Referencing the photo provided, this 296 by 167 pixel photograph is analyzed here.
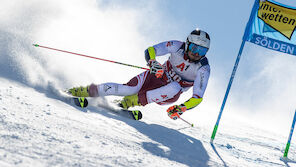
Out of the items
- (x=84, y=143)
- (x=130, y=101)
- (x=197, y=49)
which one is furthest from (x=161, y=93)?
(x=84, y=143)

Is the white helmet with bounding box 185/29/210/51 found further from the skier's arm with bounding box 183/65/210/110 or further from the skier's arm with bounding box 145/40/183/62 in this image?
the skier's arm with bounding box 183/65/210/110

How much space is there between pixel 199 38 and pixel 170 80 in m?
0.98

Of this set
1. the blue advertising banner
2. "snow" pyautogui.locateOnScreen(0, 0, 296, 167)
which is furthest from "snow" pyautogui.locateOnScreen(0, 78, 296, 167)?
the blue advertising banner

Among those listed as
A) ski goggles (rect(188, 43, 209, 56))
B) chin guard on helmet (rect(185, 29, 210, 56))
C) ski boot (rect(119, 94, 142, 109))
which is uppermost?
chin guard on helmet (rect(185, 29, 210, 56))

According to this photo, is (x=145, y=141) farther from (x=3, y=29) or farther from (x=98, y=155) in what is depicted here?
(x=3, y=29)

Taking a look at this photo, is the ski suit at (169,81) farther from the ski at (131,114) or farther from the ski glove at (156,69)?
the ski at (131,114)

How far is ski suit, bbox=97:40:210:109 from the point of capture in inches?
195

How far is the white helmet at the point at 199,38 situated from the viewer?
16.1ft

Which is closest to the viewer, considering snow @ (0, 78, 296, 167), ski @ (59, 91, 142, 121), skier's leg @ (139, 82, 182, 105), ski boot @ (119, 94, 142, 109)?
snow @ (0, 78, 296, 167)

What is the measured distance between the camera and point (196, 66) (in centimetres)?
514

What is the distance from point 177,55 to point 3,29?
3745 millimetres

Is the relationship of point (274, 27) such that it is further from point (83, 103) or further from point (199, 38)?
point (83, 103)

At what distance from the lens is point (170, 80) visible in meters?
5.46

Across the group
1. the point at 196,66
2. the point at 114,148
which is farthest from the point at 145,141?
the point at 196,66
